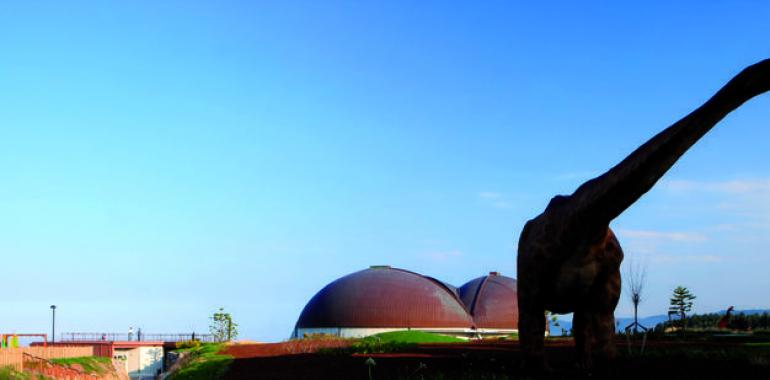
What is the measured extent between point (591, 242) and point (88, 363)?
37833mm

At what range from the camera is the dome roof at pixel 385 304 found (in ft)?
213

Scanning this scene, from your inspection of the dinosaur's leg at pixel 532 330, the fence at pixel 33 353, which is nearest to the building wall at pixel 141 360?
the fence at pixel 33 353

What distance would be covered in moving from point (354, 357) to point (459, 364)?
4.60 meters

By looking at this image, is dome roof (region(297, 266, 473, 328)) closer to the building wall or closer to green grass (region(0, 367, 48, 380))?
the building wall

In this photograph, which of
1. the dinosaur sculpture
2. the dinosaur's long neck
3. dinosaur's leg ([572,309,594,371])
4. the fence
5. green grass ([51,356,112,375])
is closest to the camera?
the dinosaur's long neck

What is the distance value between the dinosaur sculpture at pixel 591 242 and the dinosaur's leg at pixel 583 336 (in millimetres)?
17

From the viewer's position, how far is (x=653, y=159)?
34.6ft

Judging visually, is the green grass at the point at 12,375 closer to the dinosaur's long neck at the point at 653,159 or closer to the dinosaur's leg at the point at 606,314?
the dinosaur's leg at the point at 606,314

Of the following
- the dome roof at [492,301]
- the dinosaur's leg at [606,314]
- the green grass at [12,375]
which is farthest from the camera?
the dome roof at [492,301]

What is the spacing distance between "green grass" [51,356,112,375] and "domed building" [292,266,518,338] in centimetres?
2057

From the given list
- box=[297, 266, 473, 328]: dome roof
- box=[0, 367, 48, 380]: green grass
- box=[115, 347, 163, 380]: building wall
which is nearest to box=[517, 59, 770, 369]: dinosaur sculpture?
box=[0, 367, 48, 380]: green grass

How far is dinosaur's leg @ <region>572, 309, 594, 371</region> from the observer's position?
12734 millimetres

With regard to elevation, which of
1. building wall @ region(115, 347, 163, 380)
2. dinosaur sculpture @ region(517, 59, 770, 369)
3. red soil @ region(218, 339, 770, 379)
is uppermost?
dinosaur sculpture @ region(517, 59, 770, 369)

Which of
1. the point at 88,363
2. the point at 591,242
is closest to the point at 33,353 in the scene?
the point at 88,363
